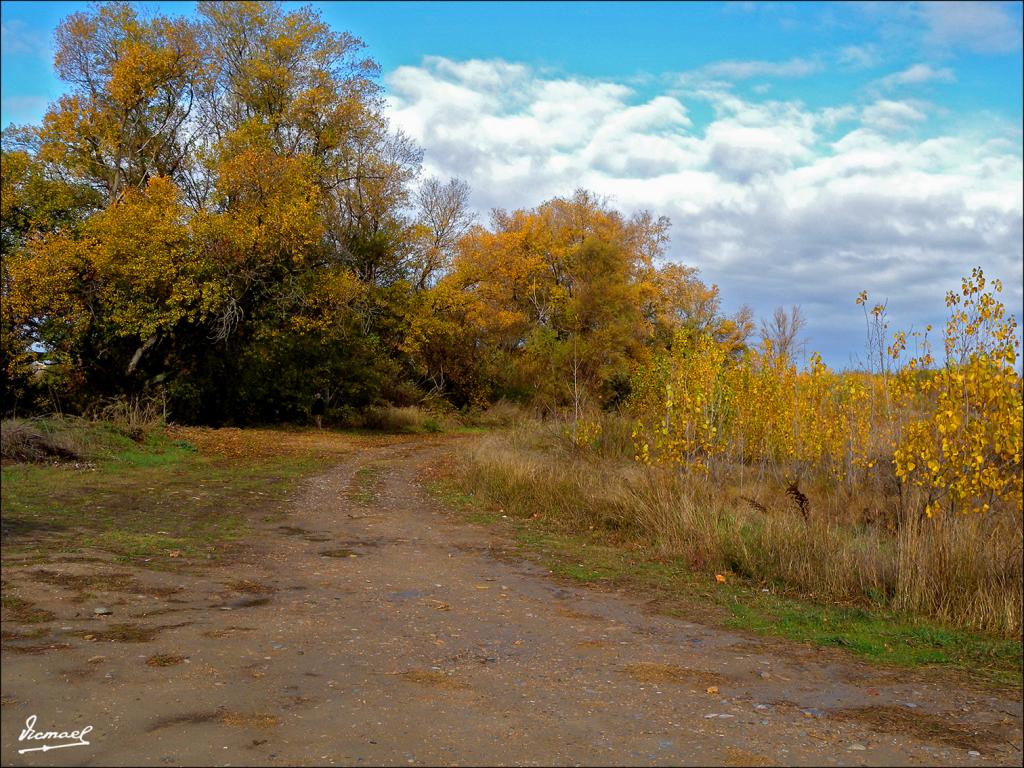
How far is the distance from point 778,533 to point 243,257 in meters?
16.9

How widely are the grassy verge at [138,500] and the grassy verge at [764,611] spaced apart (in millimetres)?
3943

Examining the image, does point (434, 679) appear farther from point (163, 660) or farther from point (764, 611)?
point (764, 611)

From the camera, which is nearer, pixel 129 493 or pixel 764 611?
pixel 764 611

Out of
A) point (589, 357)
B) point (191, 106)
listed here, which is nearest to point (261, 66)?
point (191, 106)

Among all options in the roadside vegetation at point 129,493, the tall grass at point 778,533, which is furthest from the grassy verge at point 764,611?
the roadside vegetation at point 129,493

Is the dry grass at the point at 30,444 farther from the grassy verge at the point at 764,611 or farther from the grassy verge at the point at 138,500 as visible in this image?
the grassy verge at the point at 764,611

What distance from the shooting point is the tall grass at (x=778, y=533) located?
742 cm

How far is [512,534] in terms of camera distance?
1167 cm

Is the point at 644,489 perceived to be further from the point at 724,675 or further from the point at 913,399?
the point at 724,675

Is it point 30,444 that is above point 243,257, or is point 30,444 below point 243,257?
below

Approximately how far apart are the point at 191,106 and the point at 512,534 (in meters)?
18.9

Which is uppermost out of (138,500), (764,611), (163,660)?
(138,500)

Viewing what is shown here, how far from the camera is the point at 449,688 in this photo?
5.22m

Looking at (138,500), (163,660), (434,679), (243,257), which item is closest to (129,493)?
(138,500)
